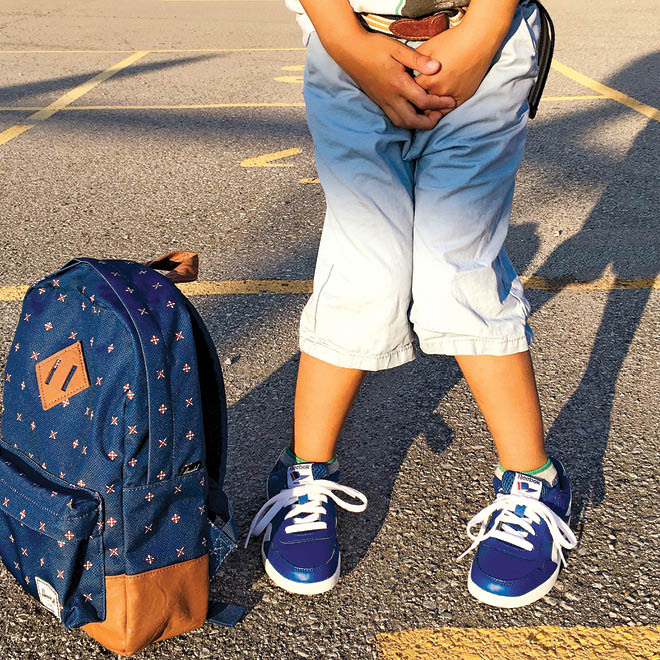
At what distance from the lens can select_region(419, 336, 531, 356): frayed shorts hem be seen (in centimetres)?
168

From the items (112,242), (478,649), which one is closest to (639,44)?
(112,242)

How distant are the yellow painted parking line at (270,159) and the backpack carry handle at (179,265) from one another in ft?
9.23

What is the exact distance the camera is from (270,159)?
14.9ft

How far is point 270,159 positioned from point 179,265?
2.96 metres

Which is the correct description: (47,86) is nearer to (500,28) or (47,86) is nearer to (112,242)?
(112,242)

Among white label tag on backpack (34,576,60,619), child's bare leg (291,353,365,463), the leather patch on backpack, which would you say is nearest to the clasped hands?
child's bare leg (291,353,365,463)

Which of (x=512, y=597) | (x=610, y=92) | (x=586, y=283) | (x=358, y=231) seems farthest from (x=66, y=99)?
(x=512, y=597)

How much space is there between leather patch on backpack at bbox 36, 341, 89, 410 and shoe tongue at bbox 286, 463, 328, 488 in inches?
21.4

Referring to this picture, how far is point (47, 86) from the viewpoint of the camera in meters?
6.42

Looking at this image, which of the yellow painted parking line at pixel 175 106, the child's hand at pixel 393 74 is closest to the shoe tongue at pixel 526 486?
the child's hand at pixel 393 74

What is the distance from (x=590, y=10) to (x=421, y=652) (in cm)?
981

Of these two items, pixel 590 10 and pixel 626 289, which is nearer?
pixel 626 289

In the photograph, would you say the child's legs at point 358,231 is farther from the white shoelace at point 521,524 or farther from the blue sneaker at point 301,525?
the white shoelace at point 521,524

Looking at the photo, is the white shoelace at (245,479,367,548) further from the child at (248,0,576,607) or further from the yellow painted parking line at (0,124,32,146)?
the yellow painted parking line at (0,124,32,146)
